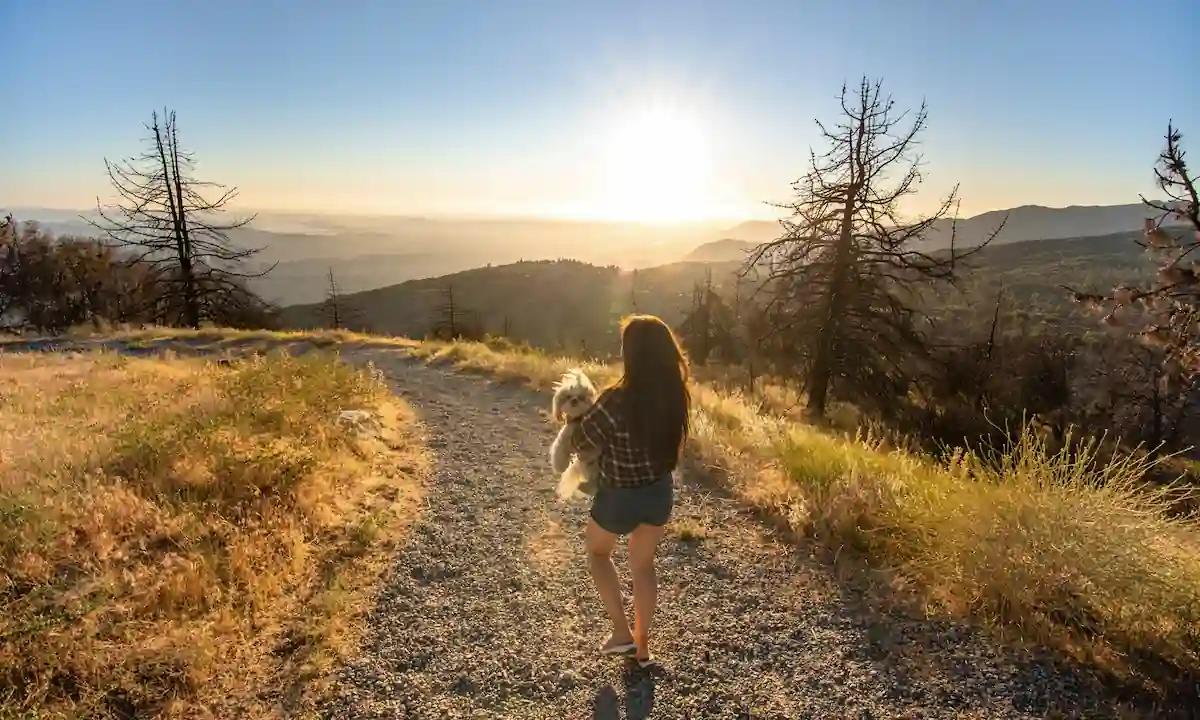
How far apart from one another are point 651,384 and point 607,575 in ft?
4.19

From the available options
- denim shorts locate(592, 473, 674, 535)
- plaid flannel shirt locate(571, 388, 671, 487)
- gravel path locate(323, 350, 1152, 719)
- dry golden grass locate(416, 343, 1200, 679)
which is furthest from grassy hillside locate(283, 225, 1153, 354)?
plaid flannel shirt locate(571, 388, 671, 487)

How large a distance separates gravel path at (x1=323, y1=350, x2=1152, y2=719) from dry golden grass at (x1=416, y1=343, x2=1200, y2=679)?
378 mm

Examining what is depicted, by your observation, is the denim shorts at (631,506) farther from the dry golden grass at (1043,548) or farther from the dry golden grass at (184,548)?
the dry golden grass at (1043,548)

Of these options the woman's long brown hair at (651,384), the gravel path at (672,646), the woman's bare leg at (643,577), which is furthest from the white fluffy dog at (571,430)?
the gravel path at (672,646)

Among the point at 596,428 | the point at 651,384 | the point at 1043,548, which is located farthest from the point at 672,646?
the point at 1043,548

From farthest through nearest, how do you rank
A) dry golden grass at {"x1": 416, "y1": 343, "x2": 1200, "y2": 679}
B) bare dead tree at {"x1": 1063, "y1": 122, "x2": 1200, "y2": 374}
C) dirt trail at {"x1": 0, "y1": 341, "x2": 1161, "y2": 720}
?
bare dead tree at {"x1": 1063, "y1": 122, "x2": 1200, "y2": 374}
dry golden grass at {"x1": 416, "y1": 343, "x2": 1200, "y2": 679}
dirt trail at {"x1": 0, "y1": 341, "x2": 1161, "y2": 720}

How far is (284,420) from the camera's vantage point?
7.54 meters

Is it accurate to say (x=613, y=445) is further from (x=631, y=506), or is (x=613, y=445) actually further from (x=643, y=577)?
(x=643, y=577)

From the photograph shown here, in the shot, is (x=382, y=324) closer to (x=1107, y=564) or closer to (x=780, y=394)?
(x=780, y=394)

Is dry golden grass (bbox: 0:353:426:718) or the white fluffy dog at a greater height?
the white fluffy dog

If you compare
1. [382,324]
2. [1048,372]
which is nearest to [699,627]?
[1048,372]

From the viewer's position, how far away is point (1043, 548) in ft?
13.3

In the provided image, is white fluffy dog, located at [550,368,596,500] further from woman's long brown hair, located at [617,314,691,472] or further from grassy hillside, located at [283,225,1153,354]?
grassy hillside, located at [283,225,1153,354]

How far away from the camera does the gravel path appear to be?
3465 millimetres
